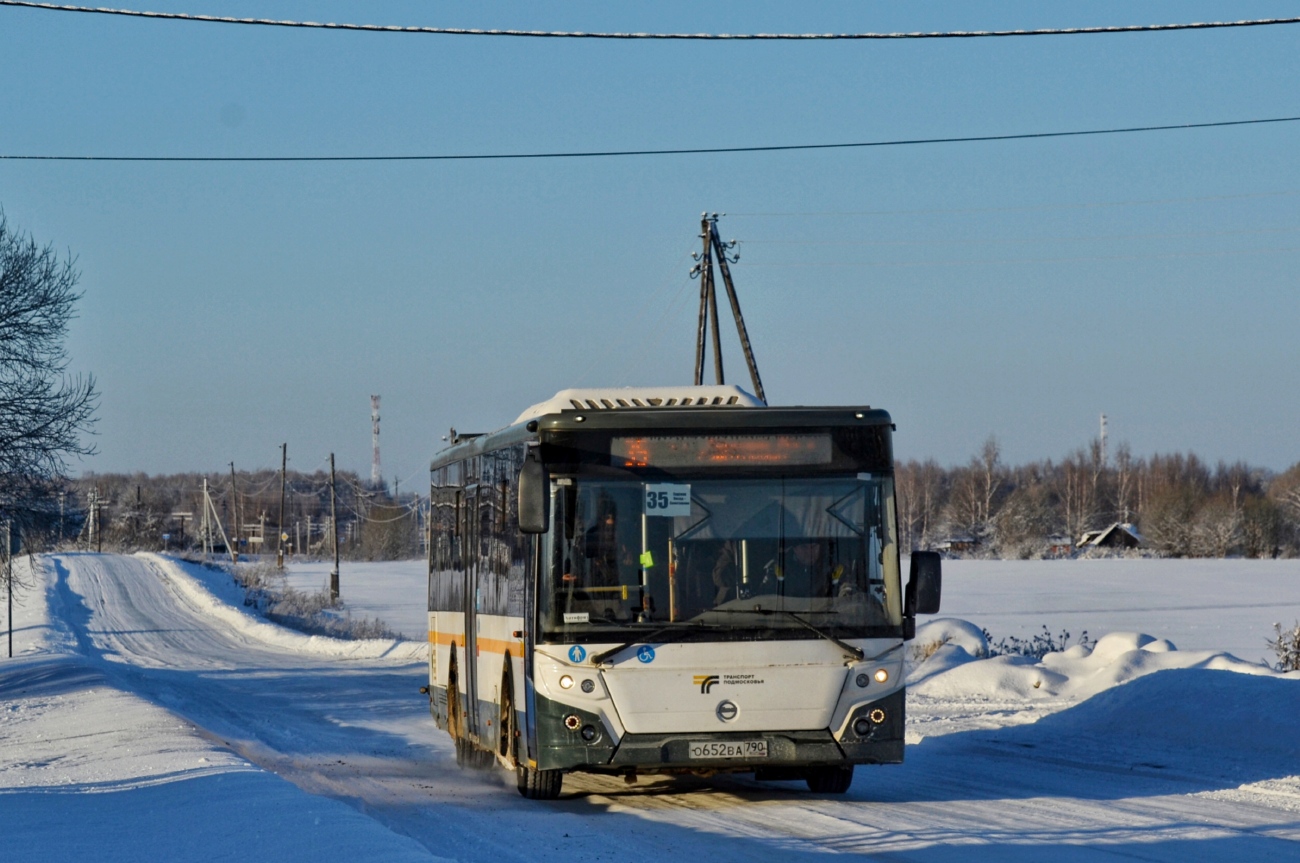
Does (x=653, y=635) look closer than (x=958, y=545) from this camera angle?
Yes

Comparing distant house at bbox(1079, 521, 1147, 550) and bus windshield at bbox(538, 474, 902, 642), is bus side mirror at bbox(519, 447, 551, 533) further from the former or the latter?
distant house at bbox(1079, 521, 1147, 550)

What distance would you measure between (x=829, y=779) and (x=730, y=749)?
5.17 ft

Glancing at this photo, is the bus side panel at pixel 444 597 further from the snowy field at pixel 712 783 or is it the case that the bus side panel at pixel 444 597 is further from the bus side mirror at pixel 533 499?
the bus side mirror at pixel 533 499

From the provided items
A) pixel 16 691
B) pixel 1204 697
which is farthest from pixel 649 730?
pixel 16 691

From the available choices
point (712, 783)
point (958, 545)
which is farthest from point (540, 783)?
point (958, 545)

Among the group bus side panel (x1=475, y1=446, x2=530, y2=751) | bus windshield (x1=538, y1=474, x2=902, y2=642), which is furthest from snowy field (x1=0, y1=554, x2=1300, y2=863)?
bus windshield (x1=538, y1=474, x2=902, y2=642)

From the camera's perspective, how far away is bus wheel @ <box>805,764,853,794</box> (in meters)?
12.2

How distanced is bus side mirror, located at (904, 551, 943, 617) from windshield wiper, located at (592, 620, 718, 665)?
153cm

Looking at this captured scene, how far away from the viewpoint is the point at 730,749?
11.2 m

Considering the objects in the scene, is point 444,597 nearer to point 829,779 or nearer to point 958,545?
point 829,779

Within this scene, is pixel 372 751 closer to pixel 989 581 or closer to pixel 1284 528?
pixel 989 581

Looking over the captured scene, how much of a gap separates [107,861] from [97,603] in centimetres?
6058

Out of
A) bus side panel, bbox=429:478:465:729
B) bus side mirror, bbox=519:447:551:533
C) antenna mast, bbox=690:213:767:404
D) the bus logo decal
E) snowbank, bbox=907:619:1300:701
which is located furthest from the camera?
antenna mast, bbox=690:213:767:404

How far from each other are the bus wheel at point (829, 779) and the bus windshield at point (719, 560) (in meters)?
1.50
